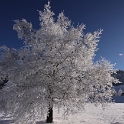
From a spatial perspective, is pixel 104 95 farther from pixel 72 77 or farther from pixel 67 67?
pixel 67 67

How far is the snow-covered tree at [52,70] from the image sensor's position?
34.7ft

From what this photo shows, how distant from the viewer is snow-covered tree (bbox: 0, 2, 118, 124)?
10.6 m

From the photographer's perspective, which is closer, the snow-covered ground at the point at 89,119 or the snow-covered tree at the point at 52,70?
the snow-covered tree at the point at 52,70

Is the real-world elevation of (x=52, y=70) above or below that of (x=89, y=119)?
above

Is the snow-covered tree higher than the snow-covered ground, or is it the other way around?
the snow-covered tree

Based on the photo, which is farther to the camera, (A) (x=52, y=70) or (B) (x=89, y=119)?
(B) (x=89, y=119)

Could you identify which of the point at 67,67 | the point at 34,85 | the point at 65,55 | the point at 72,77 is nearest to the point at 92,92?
the point at 72,77

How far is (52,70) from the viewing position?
12.0m

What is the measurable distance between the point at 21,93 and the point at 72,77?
13.1 feet

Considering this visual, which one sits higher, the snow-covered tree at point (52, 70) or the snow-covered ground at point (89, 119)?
the snow-covered tree at point (52, 70)

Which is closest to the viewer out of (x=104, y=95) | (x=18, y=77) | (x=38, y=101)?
(x=38, y=101)

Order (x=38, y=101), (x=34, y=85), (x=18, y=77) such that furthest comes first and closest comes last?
(x=34, y=85)
(x=18, y=77)
(x=38, y=101)

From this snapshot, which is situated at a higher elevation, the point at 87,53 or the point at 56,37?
the point at 56,37

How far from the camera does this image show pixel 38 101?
31.4 ft
